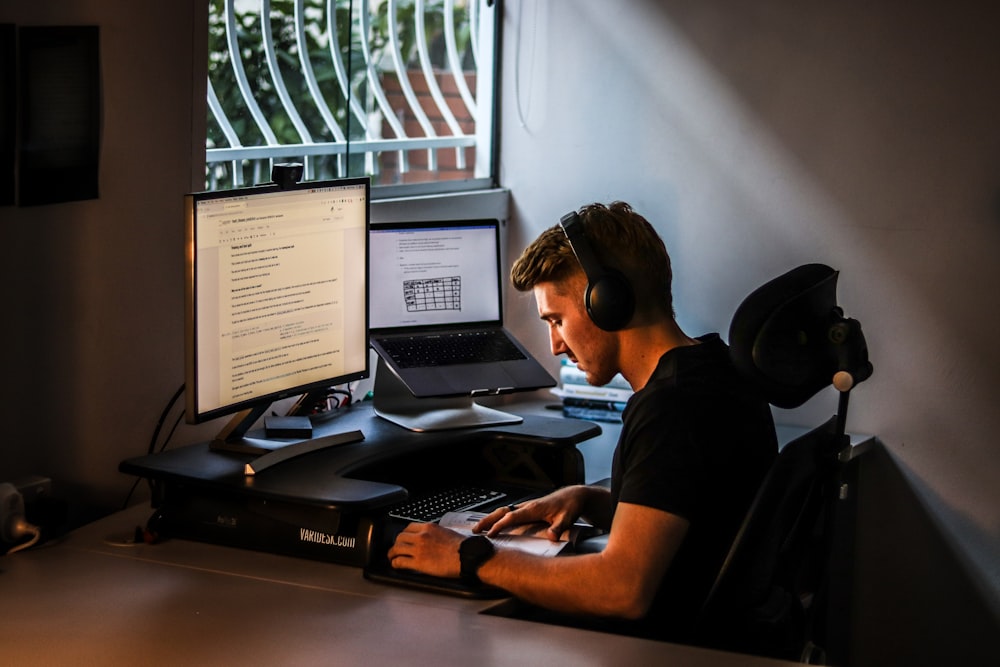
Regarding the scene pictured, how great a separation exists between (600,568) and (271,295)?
80 cm

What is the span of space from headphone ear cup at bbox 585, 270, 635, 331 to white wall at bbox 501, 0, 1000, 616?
1.25m

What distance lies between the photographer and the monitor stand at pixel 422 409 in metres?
2.47

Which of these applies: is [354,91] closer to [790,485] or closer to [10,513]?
[10,513]

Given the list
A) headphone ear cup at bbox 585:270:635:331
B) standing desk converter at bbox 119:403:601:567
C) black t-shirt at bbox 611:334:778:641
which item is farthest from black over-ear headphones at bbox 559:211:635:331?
standing desk converter at bbox 119:403:601:567

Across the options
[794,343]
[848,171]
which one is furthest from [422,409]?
[848,171]

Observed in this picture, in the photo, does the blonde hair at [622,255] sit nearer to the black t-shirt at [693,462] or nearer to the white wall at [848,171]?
the black t-shirt at [693,462]

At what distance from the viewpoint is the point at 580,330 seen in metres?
2.01

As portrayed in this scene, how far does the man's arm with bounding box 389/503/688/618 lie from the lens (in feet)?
5.52

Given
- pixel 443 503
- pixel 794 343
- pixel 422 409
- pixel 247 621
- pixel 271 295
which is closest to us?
pixel 794 343

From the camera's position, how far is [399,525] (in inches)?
83.3

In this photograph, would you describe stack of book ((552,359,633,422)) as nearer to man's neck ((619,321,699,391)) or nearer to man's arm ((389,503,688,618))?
man's neck ((619,321,699,391))

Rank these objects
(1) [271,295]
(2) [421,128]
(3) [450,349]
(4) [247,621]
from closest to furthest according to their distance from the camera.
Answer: (4) [247,621]
(1) [271,295]
(3) [450,349]
(2) [421,128]

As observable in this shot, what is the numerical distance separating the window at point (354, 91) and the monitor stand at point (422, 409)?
0.58 m

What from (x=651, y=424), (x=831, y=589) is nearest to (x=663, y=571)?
(x=651, y=424)
